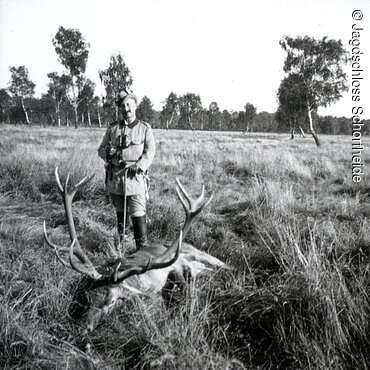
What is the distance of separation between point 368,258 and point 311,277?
98cm

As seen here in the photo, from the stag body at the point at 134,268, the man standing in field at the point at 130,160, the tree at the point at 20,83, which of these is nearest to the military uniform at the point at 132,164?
the man standing in field at the point at 130,160

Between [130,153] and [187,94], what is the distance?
7662 cm

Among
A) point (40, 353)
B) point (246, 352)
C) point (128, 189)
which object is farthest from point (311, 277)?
point (128, 189)

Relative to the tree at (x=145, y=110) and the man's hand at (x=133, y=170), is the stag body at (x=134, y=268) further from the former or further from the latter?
the tree at (x=145, y=110)

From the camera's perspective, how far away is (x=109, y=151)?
3.79 metres

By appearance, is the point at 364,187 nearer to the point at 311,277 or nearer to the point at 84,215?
the point at 311,277

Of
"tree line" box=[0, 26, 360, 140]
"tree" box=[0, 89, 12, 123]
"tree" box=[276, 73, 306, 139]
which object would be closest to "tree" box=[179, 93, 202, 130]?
"tree line" box=[0, 26, 360, 140]

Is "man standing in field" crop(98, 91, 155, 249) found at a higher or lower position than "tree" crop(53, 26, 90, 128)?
lower

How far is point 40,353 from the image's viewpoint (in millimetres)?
2000

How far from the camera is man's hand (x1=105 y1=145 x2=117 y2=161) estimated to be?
3779 millimetres

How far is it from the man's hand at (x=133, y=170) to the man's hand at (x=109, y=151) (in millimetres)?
289

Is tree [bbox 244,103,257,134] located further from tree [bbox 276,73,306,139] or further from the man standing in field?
the man standing in field

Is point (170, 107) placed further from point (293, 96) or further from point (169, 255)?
point (169, 255)

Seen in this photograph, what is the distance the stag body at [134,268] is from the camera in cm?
229
